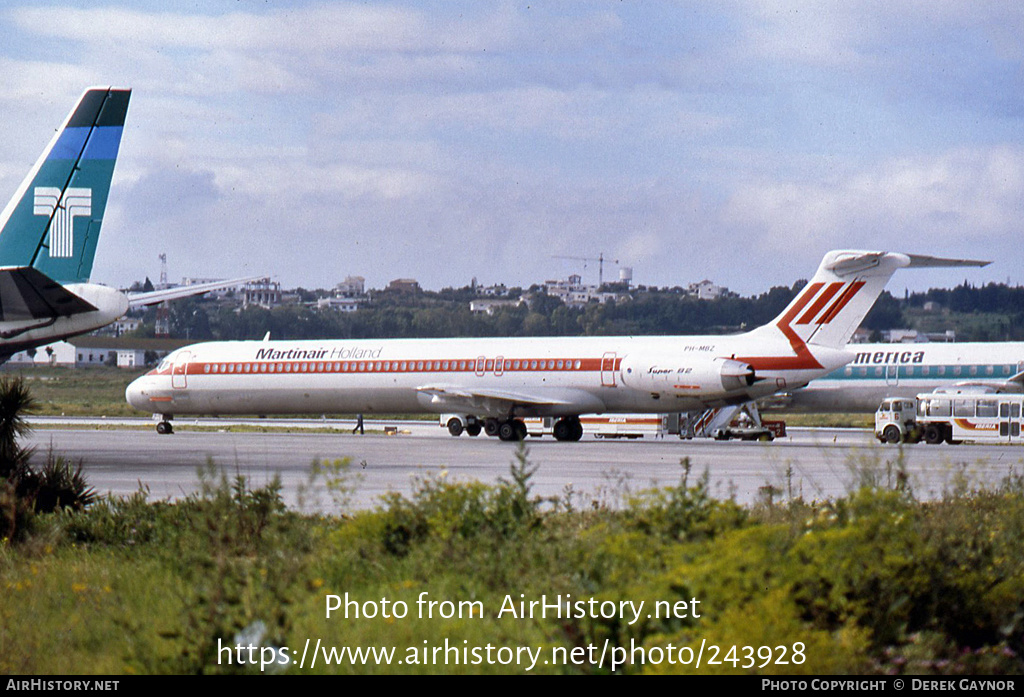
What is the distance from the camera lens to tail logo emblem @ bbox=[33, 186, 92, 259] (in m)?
20.8

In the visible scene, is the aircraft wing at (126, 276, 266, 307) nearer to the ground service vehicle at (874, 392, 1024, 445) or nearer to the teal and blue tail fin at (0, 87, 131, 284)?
the teal and blue tail fin at (0, 87, 131, 284)

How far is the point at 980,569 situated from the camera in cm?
880

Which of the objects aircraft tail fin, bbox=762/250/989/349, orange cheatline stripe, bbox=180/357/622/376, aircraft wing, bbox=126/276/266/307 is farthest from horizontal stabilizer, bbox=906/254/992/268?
aircraft wing, bbox=126/276/266/307

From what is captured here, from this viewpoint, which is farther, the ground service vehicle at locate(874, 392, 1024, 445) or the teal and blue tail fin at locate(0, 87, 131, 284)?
the ground service vehicle at locate(874, 392, 1024, 445)

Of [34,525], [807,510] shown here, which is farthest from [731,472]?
[34,525]

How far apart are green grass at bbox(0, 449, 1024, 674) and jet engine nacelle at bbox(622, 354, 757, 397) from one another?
87.0 ft

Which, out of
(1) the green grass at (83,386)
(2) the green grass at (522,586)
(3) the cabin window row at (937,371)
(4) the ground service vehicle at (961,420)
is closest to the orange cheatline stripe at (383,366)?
(4) the ground service vehicle at (961,420)

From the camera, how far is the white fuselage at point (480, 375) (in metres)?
38.0

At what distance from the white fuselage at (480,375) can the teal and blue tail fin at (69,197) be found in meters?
21.1

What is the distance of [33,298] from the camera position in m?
19.3

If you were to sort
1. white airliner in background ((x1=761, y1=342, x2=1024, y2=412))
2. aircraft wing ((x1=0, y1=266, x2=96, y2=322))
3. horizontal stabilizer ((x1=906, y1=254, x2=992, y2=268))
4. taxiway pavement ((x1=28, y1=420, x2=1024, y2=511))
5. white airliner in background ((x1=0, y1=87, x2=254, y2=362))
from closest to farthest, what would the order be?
1. taxiway pavement ((x1=28, y1=420, x2=1024, y2=511))
2. aircraft wing ((x1=0, y1=266, x2=96, y2=322))
3. white airliner in background ((x1=0, y1=87, x2=254, y2=362))
4. horizontal stabilizer ((x1=906, y1=254, x2=992, y2=268))
5. white airliner in background ((x1=761, y1=342, x2=1024, y2=412))

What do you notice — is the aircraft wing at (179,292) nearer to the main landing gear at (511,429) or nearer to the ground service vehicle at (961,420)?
the main landing gear at (511,429)

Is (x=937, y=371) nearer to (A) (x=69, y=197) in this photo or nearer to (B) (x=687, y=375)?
(B) (x=687, y=375)

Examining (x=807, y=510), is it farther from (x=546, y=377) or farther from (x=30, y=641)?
(x=546, y=377)
